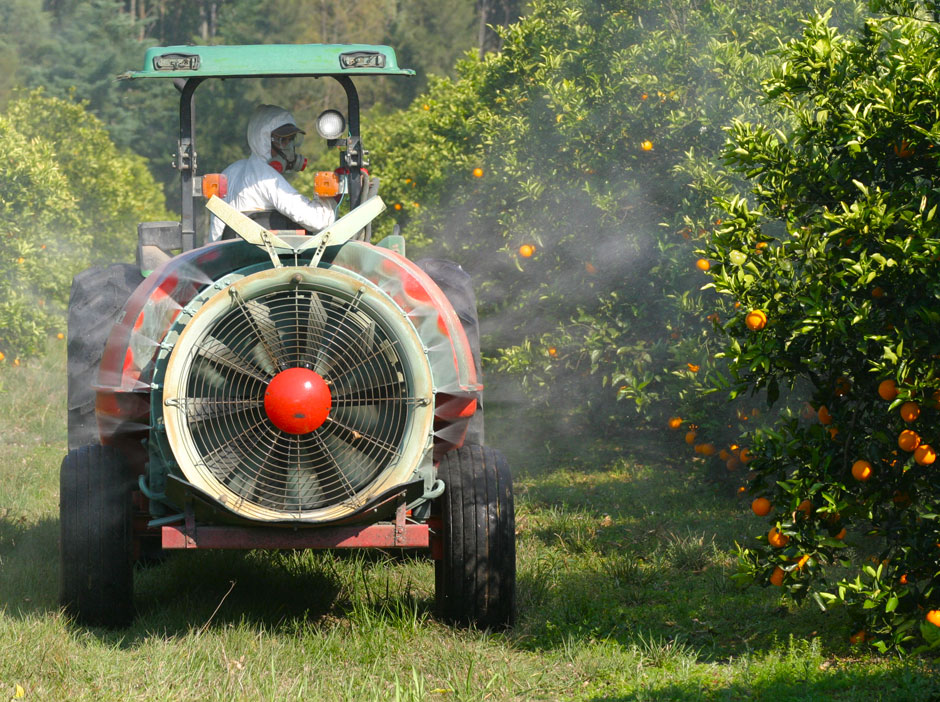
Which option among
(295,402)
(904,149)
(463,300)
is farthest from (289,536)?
(904,149)

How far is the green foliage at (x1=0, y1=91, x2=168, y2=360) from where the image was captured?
12320mm

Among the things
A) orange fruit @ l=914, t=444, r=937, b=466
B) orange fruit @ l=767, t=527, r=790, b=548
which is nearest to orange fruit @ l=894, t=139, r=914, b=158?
orange fruit @ l=914, t=444, r=937, b=466

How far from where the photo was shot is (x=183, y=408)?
14.5 ft

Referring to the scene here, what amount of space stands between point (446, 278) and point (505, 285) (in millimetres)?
3928

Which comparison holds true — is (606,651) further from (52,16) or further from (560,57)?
(52,16)

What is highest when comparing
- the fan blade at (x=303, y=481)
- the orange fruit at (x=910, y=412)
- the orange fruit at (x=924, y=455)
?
the orange fruit at (x=910, y=412)

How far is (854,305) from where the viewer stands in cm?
444

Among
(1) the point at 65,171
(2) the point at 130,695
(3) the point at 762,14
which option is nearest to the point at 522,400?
(3) the point at 762,14

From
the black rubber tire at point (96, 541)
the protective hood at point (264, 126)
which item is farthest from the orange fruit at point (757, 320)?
the protective hood at point (264, 126)

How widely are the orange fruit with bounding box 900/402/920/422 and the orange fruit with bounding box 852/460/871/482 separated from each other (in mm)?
268

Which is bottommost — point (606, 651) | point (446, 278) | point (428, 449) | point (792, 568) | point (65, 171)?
point (606, 651)

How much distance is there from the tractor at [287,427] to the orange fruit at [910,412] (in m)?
1.60

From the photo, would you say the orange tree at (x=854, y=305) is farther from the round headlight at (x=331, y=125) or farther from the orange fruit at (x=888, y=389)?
the round headlight at (x=331, y=125)

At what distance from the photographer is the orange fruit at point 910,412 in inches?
168
